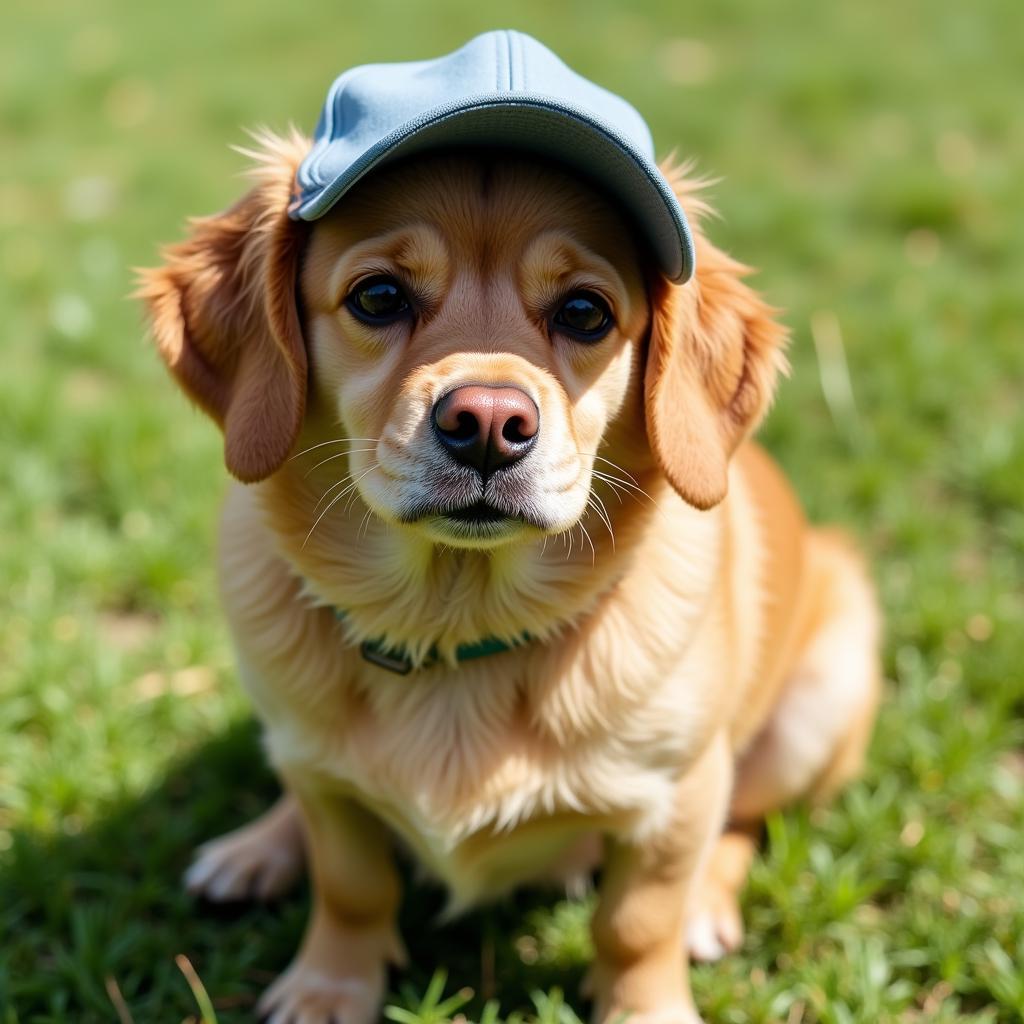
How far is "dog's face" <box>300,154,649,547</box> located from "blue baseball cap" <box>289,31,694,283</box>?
0.28 feet

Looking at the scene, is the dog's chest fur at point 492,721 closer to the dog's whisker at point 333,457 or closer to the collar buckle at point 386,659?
the collar buckle at point 386,659

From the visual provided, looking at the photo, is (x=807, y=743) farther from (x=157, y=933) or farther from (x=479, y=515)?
(x=157, y=933)

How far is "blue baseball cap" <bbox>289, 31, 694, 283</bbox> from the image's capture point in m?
2.04

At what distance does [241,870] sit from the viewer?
3.03 metres

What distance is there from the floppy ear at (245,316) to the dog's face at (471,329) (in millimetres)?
65

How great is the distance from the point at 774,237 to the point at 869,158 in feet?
3.60

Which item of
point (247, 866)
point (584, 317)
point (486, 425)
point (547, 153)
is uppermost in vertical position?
point (547, 153)

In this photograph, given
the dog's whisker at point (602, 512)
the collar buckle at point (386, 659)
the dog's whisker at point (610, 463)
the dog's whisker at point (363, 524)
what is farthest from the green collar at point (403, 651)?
the dog's whisker at point (610, 463)

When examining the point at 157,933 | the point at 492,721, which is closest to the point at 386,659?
the point at 492,721

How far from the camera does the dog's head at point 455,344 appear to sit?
7.03 ft

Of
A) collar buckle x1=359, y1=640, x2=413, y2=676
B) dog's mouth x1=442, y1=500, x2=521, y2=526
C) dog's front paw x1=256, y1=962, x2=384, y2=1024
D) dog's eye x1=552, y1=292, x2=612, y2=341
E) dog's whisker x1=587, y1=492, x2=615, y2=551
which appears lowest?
dog's front paw x1=256, y1=962, x2=384, y2=1024

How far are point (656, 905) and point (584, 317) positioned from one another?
50.7 inches

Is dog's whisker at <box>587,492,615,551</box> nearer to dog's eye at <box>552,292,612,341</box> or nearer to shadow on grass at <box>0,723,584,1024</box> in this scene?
dog's eye at <box>552,292,612,341</box>

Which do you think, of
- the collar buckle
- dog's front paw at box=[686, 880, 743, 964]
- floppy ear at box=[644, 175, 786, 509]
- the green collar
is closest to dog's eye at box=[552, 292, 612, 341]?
floppy ear at box=[644, 175, 786, 509]
